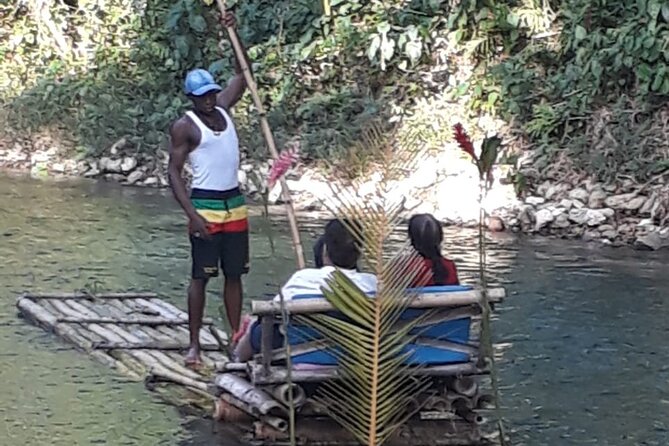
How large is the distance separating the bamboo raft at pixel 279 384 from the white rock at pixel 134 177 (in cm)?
868

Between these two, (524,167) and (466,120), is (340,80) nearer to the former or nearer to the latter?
(466,120)

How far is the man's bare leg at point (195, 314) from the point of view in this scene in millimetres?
6664

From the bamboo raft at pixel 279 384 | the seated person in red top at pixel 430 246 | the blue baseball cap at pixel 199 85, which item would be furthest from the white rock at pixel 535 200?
the seated person in red top at pixel 430 246

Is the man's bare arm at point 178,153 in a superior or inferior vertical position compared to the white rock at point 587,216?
superior

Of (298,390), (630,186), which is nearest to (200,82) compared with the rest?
(298,390)

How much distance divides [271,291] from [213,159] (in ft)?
9.37

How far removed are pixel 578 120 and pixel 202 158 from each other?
7.45 m

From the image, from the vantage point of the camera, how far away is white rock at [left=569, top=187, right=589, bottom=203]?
1255cm

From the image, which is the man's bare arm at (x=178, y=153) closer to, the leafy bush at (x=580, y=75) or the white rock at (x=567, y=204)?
the white rock at (x=567, y=204)

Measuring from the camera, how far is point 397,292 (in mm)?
3107

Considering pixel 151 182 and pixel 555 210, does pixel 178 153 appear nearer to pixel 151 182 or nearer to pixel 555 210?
pixel 555 210

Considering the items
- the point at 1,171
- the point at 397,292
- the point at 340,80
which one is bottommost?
the point at 1,171

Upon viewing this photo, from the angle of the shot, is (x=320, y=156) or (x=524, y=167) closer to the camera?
(x=524, y=167)

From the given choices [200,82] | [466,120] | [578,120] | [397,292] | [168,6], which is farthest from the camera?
[168,6]
